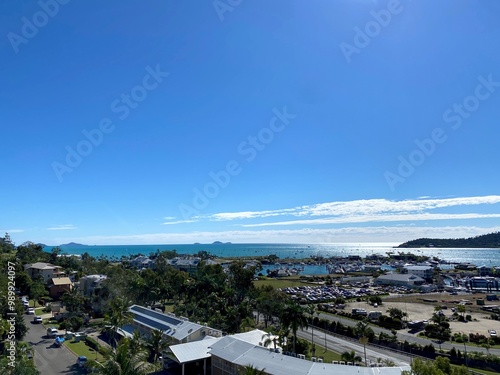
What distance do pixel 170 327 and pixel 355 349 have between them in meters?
24.1

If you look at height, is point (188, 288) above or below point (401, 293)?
above

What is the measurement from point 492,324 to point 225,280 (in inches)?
2022

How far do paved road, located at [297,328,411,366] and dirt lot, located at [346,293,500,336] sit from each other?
2170 centimetres

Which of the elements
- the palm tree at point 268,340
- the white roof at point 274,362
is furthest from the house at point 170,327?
the palm tree at point 268,340

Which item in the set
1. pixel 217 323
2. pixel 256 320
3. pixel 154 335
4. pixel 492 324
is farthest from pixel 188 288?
pixel 492 324

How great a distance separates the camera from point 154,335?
117 feet

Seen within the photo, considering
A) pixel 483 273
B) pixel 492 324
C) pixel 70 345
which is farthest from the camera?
pixel 483 273

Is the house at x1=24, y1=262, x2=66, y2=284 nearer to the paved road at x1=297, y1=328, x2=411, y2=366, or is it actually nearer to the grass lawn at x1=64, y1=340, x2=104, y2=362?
the grass lawn at x1=64, y1=340, x2=104, y2=362

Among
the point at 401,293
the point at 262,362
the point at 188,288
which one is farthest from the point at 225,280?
the point at 401,293

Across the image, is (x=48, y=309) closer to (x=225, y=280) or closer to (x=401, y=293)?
(x=225, y=280)

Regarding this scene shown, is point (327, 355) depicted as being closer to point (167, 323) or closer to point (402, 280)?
point (167, 323)

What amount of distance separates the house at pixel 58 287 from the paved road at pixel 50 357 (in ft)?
92.0

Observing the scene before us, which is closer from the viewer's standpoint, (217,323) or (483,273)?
(217,323)

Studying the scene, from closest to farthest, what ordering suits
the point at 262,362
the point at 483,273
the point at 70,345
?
the point at 262,362 → the point at 70,345 → the point at 483,273
